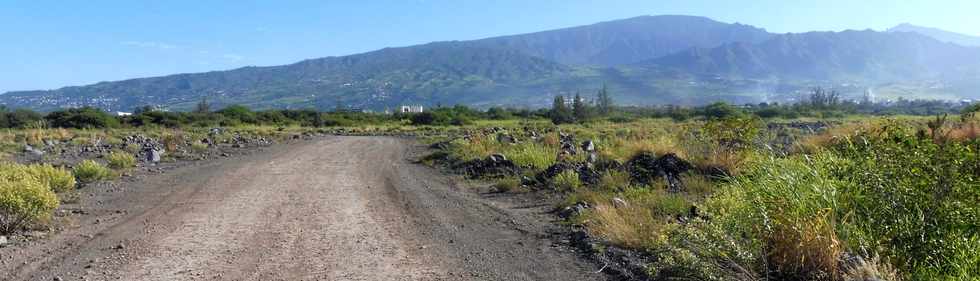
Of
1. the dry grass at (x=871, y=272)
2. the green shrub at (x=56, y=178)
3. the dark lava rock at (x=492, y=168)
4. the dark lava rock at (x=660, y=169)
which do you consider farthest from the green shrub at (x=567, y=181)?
the green shrub at (x=56, y=178)

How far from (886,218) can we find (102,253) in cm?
676

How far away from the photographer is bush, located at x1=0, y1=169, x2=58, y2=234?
286 inches

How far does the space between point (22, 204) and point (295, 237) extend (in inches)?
119

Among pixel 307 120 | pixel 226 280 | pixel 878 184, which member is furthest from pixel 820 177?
pixel 307 120

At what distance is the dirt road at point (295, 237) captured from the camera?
585cm

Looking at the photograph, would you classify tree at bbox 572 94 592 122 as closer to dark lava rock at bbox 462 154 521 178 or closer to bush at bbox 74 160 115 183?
dark lava rock at bbox 462 154 521 178

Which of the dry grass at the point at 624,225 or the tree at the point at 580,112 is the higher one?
the dry grass at the point at 624,225

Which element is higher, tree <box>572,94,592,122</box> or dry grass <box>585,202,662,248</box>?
dry grass <box>585,202,662,248</box>

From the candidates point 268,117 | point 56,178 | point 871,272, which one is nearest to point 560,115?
point 268,117

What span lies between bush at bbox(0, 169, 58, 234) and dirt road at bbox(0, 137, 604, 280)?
374 mm

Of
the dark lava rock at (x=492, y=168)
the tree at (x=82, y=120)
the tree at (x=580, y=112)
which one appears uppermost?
the dark lava rock at (x=492, y=168)

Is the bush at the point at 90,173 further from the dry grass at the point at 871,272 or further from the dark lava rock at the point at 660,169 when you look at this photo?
the dry grass at the point at 871,272

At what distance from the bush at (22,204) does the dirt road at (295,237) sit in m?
0.37

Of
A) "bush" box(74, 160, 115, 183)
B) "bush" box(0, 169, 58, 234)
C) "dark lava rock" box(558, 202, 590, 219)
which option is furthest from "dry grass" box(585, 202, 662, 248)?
"bush" box(74, 160, 115, 183)
